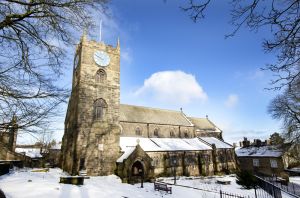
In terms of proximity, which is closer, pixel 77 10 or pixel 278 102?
pixel 77 10

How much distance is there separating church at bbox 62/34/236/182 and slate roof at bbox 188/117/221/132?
20.5ft

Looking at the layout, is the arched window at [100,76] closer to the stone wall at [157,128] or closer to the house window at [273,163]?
the stone wall at [157,128]

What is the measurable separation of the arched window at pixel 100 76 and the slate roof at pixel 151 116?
747cm

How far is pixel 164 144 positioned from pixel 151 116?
673 centimetres

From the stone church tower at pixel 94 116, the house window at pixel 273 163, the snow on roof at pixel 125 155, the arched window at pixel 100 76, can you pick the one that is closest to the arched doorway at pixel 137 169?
the snow on roof at pixel 125 155

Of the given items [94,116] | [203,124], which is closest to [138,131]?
[94,116]

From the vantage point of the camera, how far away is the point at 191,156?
3381 centimetres

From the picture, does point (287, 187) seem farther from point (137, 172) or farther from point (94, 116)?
point (94, 116)

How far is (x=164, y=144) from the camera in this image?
33.8 metres

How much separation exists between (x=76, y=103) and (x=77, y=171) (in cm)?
877

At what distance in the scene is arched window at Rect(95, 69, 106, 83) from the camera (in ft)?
95.6

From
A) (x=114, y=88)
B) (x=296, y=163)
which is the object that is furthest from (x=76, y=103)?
(x=296, y=163)

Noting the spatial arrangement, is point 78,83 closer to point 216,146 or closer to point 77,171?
point 77,171

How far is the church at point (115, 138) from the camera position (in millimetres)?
25719
